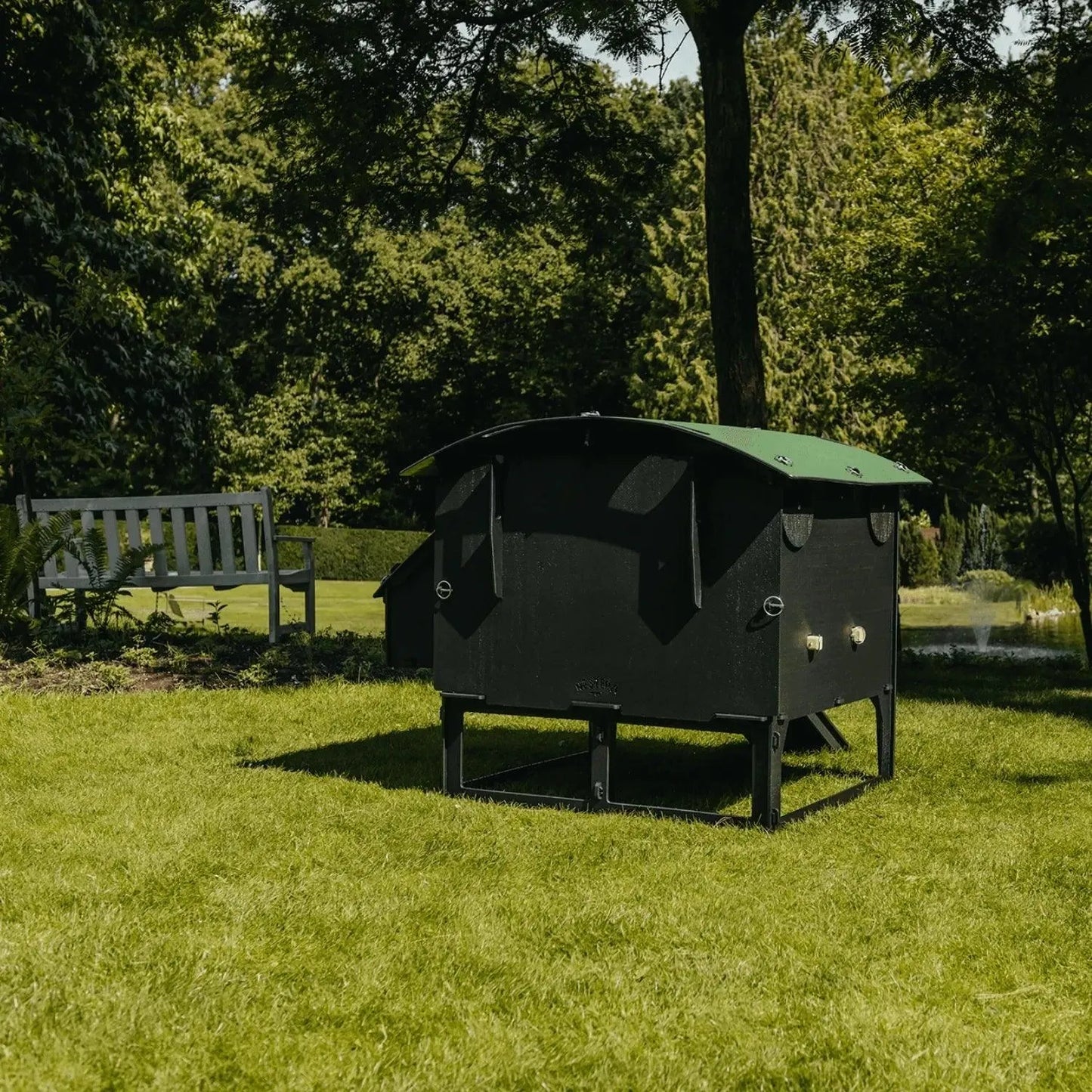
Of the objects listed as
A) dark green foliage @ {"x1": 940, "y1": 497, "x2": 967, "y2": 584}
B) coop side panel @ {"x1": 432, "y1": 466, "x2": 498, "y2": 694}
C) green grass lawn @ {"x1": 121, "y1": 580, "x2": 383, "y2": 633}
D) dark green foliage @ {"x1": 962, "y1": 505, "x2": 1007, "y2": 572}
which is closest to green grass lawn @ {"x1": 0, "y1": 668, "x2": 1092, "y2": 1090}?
coop side panel @ {"x1": 432, "y1": 466, "x2": 498, "y2": 694}

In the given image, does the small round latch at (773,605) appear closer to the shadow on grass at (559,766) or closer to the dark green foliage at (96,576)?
the shadow on grass at (559,766)

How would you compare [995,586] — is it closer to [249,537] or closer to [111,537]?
[249,537]

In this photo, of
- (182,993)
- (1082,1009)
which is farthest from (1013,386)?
(182,993)

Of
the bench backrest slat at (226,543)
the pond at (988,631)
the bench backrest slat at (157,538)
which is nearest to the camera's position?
the bench backrest slat at (226,543)

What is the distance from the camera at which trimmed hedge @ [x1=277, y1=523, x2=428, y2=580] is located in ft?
104

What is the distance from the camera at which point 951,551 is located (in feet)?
89.4

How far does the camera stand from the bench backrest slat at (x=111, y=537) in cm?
1105

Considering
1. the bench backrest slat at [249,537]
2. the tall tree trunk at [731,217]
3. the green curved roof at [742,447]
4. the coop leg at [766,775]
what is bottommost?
the coop leg at [766,775]

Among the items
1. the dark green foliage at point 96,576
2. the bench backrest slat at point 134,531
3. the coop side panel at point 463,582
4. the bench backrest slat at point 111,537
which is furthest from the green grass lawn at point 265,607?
the coop side panel at point 463,582

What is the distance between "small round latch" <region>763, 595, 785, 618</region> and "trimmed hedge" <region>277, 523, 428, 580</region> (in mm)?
25980

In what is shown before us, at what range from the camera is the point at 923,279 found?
12.9 metres

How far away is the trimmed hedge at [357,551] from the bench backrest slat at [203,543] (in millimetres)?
20438

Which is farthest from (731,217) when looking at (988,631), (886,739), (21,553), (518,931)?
(988,631)

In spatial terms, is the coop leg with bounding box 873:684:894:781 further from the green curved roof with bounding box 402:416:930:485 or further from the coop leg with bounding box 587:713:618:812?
the coop leg with bounding box 587:713:618:812
